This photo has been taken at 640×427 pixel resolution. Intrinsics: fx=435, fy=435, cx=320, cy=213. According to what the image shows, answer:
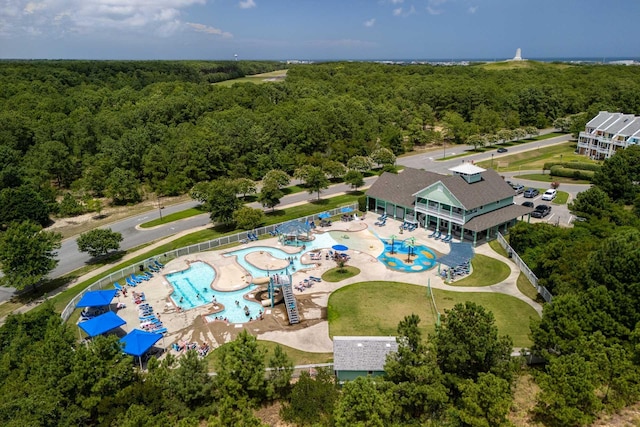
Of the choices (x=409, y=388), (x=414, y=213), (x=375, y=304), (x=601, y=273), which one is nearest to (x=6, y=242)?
(x=375, y=304)

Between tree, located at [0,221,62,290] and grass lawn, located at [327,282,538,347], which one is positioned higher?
tree, located at [0,221,62,290]

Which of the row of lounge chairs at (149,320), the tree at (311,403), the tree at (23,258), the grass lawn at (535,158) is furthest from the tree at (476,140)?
the tree at (311,403)

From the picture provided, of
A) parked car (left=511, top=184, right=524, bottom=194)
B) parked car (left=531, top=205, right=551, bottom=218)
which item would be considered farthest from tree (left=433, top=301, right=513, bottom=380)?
parked car (left=511, top=184, right=524, bottom=194)

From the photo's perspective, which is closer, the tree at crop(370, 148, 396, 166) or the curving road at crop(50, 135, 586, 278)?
the curving road at crop(50, 135, 586, 278)

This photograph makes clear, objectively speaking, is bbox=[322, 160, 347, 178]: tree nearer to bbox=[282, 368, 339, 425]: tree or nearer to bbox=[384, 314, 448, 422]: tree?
bbox=[384, 314, 448, 422]: tree

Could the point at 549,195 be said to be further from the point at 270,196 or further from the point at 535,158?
the point at 270,196

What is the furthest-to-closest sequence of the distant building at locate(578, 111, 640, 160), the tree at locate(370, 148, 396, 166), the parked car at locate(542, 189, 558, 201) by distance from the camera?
the tree at locate(370, 148, 396, 166) < the distant building at locate(578, 111, 640, 160) < the parked car at locate(542, 189, 558, 201)

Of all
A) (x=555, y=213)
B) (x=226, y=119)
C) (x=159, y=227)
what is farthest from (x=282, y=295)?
(x=226, y=119)
